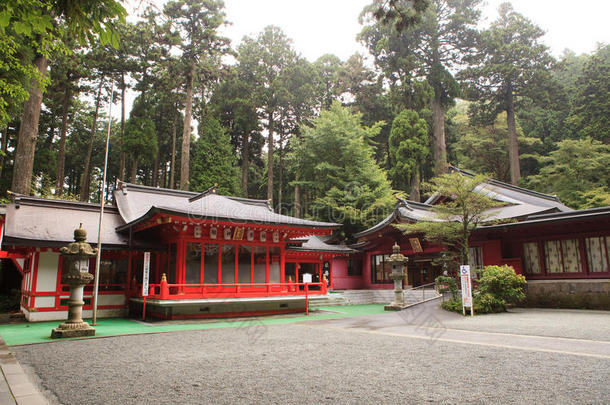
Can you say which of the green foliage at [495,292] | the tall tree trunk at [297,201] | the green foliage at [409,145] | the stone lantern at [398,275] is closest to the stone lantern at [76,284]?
the stone lantern at [398,275]

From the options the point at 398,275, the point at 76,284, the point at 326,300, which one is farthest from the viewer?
the point at 326,300

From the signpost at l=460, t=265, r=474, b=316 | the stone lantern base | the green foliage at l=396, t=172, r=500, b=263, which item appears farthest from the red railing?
the green foliage at l=396, t=172, r=500, b=263

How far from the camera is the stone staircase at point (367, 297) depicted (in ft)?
55.9

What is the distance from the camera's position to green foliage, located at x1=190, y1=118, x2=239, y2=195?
28531mm

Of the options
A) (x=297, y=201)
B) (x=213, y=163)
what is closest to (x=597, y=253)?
(x=297, y=201)

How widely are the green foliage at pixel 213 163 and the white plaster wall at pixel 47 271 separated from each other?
50.1 ft

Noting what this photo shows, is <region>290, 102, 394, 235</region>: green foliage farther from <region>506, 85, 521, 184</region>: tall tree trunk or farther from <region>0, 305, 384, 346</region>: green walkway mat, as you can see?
<region>0, 305, 384, 346</region>: green walkway mat

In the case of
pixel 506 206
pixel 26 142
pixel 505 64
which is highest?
pixel 505 64

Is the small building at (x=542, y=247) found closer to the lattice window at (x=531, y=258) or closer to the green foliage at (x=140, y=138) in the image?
the lattice window at (x=531, y=258)

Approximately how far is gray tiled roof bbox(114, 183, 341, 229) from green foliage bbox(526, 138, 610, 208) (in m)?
17.9

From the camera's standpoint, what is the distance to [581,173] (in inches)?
938

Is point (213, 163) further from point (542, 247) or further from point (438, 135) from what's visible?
point (542, 247)

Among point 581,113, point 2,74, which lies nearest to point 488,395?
point 2,74

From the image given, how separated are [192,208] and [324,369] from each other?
30.6 feet
